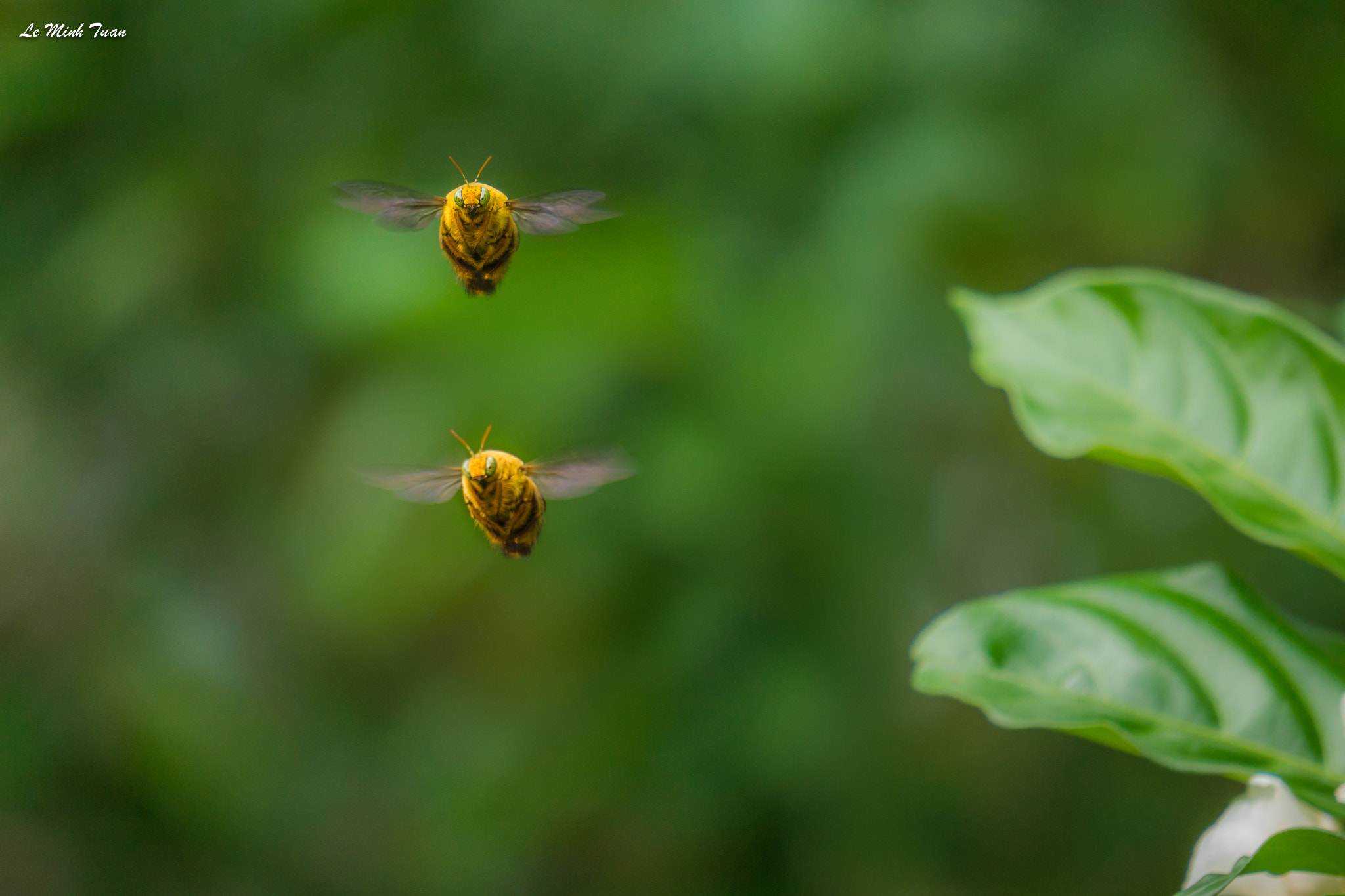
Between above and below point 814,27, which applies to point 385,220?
below

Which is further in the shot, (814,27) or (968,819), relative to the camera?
(968,819)

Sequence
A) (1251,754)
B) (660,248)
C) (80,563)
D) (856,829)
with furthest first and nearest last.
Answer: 1. (80,563)
2. (856,829)
3. (660,248)
4. (1251,754)

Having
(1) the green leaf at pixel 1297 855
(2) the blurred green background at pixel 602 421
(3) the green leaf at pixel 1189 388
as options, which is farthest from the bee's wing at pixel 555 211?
(2) the blurred green background at pixel 602 421

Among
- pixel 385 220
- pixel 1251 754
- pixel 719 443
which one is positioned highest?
pixel 719 443

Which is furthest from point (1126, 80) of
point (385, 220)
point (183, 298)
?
point (183, 298)

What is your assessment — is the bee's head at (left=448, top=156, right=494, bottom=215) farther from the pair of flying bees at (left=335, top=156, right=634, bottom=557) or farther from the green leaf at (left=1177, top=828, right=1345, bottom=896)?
the green leaf at (left=1177, top=828, right=1345, bottom=896)

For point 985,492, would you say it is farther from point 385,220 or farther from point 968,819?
point 385,220

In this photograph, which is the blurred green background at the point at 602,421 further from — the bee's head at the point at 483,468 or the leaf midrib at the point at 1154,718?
the leaf midrib at the point at 1154,718
